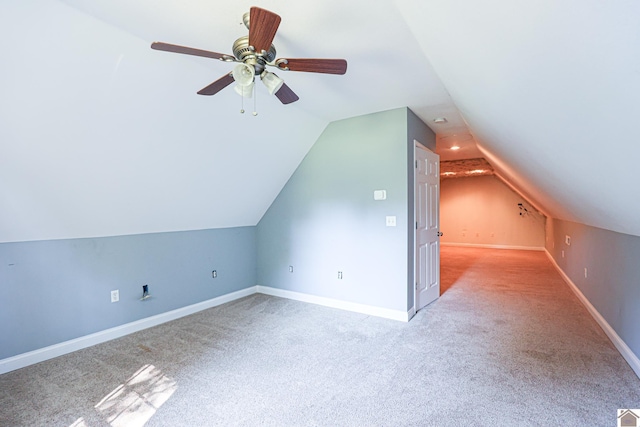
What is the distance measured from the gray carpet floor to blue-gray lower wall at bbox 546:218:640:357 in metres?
0.23

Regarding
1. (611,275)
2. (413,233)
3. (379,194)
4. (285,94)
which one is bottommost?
(611,275)

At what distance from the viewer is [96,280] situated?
114 inches

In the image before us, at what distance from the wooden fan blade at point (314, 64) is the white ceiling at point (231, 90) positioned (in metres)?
0.33

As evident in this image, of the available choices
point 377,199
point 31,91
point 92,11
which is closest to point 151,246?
point 31,91

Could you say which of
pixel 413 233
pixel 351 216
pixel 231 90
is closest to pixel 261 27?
pixel 231 90

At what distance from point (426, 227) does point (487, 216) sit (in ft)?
21.4

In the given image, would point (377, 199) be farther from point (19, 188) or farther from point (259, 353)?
point (19, 188)

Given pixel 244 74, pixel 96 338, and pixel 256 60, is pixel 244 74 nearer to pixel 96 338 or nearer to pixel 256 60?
pixel 256 60

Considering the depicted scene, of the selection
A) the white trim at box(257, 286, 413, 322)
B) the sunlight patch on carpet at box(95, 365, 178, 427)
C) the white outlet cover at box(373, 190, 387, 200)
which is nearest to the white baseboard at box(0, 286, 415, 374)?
the white trim at box(257, 286, 413, 322)

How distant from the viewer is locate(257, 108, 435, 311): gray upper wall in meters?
3.39

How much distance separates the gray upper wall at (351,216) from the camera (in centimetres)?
339

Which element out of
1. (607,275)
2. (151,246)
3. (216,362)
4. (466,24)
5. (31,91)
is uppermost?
(466,24)

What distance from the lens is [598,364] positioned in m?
2.37

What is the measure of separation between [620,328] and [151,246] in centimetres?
455
